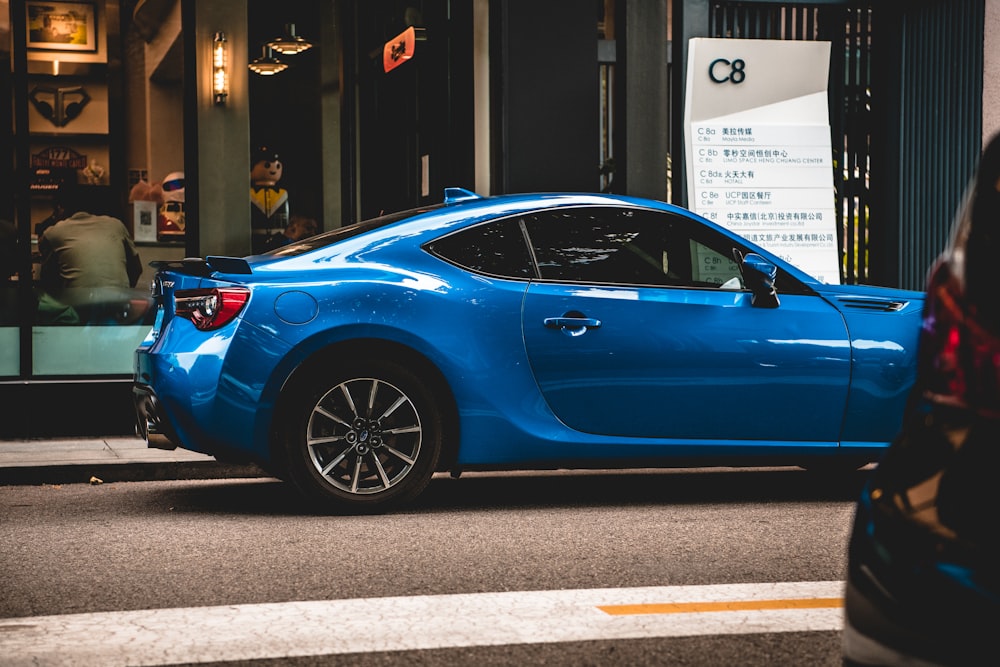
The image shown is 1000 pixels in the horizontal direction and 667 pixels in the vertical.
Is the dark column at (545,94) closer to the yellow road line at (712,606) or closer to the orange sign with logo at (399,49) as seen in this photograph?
the orange sign with logo at (399,49)

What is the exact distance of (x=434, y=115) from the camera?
38.7 ft

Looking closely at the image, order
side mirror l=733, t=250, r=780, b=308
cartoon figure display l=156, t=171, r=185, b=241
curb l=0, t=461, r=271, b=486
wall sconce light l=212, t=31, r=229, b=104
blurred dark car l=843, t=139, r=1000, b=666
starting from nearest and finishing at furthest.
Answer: blurred dark car l=843, t=139, r=1000, b=666 → side mirror l=733, t=250, r=780, b=308 → curb l=0, t=461, r=271, b=486 → cartoon figure display l=156, t=171, r=185, b=241 → wall sconce light l=212, t=31, r=229, b=104

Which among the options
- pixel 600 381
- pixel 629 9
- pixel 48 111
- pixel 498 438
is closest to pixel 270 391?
pixel 498 438

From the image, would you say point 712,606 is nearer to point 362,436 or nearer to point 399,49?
point 362,436

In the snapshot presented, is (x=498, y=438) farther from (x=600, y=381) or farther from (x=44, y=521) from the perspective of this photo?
(x=44, y=521)

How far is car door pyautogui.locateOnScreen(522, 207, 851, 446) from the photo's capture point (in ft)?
20.2

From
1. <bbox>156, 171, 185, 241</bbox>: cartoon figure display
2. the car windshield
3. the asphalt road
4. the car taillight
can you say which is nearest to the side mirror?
the asphalt road

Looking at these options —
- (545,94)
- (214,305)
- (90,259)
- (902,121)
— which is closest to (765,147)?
(902,121)

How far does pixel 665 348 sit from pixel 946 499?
13.3 ft

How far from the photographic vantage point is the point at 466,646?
3.78m

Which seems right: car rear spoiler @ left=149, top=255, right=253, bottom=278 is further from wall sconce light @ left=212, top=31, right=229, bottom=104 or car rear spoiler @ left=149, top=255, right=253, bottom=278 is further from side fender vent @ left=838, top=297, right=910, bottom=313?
wall sconce light @ left=212, top=31, right=229, bottom=104

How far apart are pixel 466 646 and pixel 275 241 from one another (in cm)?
801

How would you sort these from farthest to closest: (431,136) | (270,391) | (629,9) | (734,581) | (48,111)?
(431,136), (629,9), (48,111), (270,391), (734,581)

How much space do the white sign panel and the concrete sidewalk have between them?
438cm
